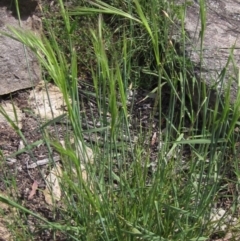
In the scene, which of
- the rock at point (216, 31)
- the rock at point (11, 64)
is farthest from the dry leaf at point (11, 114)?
the rock at point (216, 31)

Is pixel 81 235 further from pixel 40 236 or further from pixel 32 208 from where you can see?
pixel 32 208

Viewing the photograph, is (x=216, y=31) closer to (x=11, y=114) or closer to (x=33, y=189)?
(x=11, y=114)

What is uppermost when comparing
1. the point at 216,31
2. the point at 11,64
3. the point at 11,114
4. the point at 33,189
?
the point at 216,31

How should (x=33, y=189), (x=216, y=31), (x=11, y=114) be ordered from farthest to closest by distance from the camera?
1. (x=216, y=31)
2. (x=11, y=114)
3. (x=33, y=189)

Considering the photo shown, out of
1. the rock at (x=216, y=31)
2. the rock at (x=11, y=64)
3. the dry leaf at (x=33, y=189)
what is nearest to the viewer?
the dry leaf at (x=33, y=189)

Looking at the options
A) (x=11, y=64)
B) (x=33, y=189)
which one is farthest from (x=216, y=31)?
(x=33, y=189)

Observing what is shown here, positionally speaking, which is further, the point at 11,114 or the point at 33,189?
the point at 11,114

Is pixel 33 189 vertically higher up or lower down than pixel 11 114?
lower down

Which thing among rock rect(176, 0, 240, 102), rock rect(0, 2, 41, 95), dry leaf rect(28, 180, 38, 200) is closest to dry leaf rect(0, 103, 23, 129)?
rock rect(0, 2, 41, 95)

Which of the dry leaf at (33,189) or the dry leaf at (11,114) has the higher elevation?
the dry leaf at (11,114)

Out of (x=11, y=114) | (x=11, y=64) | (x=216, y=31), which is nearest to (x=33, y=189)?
(x=11, y=114)

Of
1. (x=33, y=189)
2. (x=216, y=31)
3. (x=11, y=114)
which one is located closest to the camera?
(x=33, y=189)

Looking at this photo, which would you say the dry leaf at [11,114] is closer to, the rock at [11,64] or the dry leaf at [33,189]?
the rock at [11,64]

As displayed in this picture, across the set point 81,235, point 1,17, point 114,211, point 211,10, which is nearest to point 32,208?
point 81,235
